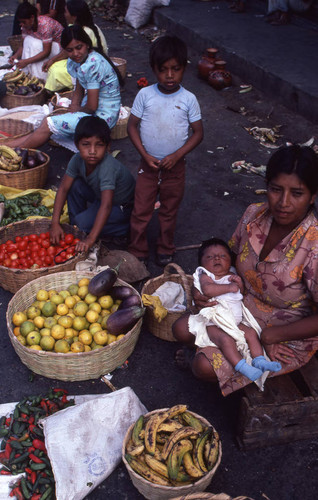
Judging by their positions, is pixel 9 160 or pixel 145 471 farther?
pixel 9 160

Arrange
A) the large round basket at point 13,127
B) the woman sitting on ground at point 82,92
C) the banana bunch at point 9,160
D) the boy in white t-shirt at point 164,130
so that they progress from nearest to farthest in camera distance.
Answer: the boy in white t-shirt at point 164,130
the woman sitting on ground at point 82,92
the banana bunch at point 9,160
the large round basket at point 13,127

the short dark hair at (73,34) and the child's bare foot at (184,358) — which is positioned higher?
the short dark hair at (73,34)

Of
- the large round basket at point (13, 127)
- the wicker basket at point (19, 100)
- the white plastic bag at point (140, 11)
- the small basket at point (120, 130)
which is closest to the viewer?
the large round basket at point (13, 127)

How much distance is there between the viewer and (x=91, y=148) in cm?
382

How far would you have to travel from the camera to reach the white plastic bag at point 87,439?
8.28 ft

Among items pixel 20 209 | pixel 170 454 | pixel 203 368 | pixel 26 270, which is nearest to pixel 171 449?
pixel 170 454

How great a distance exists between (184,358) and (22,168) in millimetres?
3083

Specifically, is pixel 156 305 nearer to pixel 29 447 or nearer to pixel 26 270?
pixel 26 270

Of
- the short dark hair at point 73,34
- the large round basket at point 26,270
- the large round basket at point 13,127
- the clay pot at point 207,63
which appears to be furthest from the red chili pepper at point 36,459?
the clay pot at point 207,63

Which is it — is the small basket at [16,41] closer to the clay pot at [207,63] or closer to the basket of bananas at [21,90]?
the basket of bananas at [21,90]

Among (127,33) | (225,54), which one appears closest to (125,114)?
(225,54)

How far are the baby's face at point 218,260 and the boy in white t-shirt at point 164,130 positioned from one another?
1.15 metres

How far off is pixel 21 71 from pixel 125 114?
2100 millimetres

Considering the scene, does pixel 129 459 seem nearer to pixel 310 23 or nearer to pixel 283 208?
pixel 283 208
